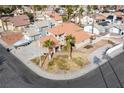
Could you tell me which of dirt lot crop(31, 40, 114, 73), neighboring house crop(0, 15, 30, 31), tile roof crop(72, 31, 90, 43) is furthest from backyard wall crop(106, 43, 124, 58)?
neighboring house crop(0, 15, 30, 31)

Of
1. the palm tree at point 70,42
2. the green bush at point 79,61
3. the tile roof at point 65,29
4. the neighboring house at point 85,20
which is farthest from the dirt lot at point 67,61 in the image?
the neighboring house at point 85,20

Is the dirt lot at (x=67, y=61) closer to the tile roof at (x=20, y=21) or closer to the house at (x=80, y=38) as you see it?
the house at (x=80, y=38)

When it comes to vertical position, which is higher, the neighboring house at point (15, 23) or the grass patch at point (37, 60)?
the neighboring house at point (15, 23)

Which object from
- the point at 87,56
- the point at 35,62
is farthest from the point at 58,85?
the point at 87,56

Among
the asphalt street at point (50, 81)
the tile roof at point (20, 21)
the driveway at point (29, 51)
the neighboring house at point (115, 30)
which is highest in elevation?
the tile roof at point (20, 21)

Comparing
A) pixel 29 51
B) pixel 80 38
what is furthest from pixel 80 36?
pixel 29 51

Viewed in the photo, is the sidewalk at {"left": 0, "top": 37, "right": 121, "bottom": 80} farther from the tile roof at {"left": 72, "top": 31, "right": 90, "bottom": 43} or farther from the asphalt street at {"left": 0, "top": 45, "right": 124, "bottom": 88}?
the tile roof at {"left": 72, "top": 31, "right": 90, "bottom": 43}

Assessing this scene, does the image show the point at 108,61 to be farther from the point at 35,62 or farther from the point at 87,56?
the point at 35,62
